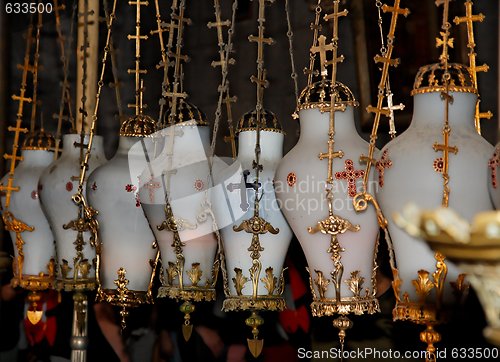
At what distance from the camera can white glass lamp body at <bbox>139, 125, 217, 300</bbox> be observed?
6.51ft

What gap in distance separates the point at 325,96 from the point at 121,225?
0.69 meters

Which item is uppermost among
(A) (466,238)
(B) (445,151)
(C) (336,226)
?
(B) (445,151)

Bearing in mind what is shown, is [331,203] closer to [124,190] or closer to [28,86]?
[124,190]

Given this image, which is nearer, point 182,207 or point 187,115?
point 182,207

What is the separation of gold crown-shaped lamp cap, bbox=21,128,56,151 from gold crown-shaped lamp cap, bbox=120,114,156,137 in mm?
444

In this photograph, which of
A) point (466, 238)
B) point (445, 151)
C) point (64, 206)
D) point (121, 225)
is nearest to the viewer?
point (466, 238)

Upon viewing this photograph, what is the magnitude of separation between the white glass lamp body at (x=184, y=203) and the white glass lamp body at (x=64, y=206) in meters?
0.33

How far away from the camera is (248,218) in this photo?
1893 mm

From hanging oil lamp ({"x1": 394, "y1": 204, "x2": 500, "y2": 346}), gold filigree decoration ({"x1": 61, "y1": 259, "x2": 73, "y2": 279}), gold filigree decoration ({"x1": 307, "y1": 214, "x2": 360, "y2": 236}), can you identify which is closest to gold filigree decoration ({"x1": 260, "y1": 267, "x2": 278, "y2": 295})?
gold filigree decoration ({"x1": 307, "y1": 214, "x2": 360, "y2": 236})

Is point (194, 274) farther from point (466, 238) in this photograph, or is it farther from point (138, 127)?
point (466, 238)

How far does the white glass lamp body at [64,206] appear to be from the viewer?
2309 millimetres

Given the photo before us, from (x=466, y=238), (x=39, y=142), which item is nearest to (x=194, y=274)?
(x=39, y=142)

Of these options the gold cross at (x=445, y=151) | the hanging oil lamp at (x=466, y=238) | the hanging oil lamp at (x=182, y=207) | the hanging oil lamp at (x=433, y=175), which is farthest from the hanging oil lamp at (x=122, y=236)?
the hanging oil lamp at (x=466, y=238)

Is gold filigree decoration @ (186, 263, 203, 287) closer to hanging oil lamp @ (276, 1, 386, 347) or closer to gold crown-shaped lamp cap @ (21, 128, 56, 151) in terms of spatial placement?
A: hanging oil lamp @ (276, 1, 386, 347)
